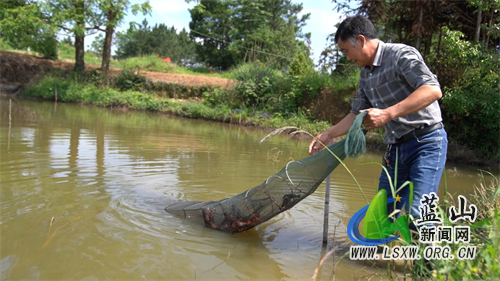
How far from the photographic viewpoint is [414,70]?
A: 6.68ft

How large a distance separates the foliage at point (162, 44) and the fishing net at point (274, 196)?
37466 mm

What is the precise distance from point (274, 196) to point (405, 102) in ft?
4.20

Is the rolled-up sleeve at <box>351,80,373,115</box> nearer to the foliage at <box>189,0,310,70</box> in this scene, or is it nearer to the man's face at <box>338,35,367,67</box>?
the man's face at <box>338,35,367,67</box>

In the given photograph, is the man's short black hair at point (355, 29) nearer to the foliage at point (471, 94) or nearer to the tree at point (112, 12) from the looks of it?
the foliage at point (471, 94)

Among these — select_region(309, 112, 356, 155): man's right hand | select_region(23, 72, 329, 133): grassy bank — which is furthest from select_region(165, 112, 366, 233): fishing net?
select_region(23, 72, 329, 133): grassy bank

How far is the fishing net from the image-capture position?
262 cm

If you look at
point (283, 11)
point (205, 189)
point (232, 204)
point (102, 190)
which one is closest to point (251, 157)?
point (205, 189)

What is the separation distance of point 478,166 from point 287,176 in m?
6.73

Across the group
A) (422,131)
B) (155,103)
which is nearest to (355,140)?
(422,131)

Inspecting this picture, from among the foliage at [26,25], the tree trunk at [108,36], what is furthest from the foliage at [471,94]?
the foliage at [26,25]

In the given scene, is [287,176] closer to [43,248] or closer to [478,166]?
[43,248]

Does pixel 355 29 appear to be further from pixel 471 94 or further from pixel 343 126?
pixel 471 94

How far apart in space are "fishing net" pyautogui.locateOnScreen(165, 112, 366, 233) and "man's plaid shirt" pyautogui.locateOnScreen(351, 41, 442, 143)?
1.23 feet

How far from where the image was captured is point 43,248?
2.58 m
